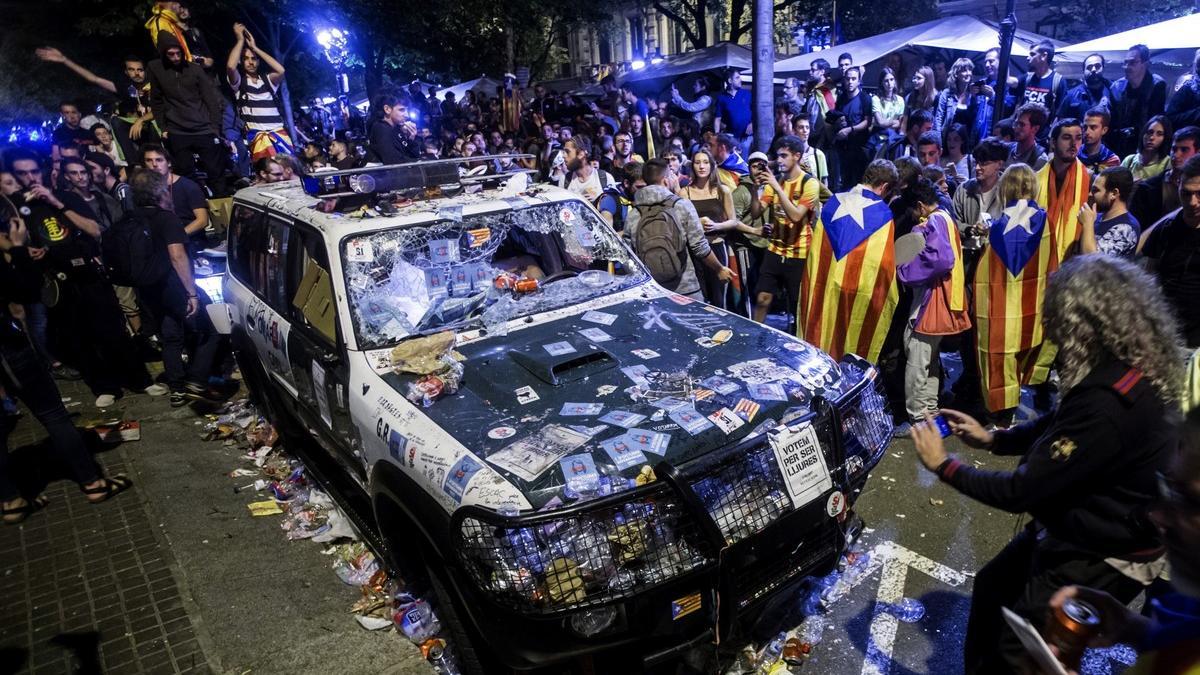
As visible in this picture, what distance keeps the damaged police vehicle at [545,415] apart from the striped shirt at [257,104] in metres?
5.41

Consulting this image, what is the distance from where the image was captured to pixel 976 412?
550cm

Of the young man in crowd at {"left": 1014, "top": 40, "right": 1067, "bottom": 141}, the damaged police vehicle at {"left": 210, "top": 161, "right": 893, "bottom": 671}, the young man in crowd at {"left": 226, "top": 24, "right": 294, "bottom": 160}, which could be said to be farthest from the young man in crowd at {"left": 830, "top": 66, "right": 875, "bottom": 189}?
the young man in crowd at {"left": 226, "top": 24, "right": 294, "bottom": 160}

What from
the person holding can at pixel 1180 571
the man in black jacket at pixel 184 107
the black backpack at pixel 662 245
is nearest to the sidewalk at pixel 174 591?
the person holding can at pixel 1180 571

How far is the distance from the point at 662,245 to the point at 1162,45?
1004 centimetres

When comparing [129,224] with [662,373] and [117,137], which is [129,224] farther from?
[662,373]

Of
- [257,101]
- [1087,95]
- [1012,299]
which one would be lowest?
[1012,299]

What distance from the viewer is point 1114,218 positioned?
16.8 ft

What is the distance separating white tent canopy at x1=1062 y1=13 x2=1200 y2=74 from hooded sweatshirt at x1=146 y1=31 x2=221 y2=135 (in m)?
13.0

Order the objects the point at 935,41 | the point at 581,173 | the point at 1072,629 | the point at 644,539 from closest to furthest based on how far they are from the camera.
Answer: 1. the point at 1072,629
2. the point at 644,539
3. the point at 581,173
4. the point at 935,41

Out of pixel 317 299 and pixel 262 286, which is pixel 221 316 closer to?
pixel 262 286

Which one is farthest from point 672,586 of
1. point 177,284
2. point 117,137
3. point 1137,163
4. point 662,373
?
point 117,137

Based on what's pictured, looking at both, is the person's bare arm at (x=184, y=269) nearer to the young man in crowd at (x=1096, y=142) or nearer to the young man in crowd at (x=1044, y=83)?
the young man in crowd at (x=1096, y=142)

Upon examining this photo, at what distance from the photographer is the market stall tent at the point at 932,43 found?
1423cm

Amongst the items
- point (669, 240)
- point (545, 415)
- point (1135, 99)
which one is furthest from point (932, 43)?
point (545, 415)
